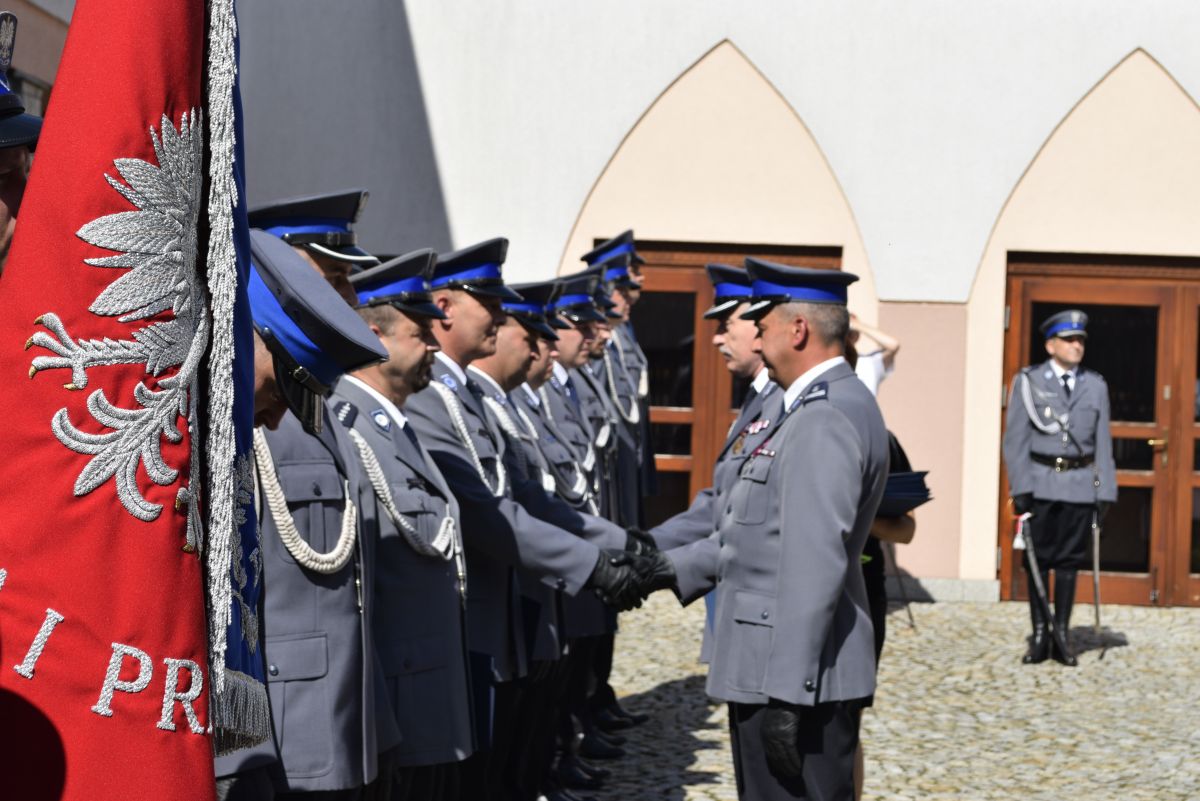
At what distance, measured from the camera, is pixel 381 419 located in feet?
12.0

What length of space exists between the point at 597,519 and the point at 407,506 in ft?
5.00

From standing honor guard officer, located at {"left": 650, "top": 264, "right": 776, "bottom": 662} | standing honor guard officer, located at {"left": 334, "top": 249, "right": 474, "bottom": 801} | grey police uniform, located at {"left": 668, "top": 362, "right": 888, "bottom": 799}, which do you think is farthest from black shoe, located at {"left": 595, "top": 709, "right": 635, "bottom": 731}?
standing honor guard officer, located at {"left": 334, "top": 249, "right": 474, "bottom": 801}

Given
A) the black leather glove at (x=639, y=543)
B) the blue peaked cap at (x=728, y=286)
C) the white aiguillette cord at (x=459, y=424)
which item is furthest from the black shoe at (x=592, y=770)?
the white aiguillette cord at (x=459, y=424)

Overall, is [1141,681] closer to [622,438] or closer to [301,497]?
[622,438]

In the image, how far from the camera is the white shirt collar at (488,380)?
527cm

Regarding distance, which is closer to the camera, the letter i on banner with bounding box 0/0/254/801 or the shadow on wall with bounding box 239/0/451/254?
the letter i on banner with bounding box 0/0/254/801

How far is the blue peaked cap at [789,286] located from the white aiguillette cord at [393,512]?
108 cm

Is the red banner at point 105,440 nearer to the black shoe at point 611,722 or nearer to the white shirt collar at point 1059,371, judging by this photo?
the black shoe at point 611,722

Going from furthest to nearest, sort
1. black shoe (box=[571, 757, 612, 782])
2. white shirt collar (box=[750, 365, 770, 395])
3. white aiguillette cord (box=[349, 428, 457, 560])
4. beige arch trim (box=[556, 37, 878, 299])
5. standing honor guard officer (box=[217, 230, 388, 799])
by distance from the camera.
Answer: beige arch trim (box=[556, 37, 878, 299]) → black shoe (box=[571, 757, 612, 782]) → white shirt collar (box=[750, 365, 770, 395]) → white aiguillette cord (box=[349, 428, 457, 560]) → standing honor guard officer (box=[217, 230, 388, 799])

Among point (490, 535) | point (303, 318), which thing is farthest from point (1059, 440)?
point (303, 318)

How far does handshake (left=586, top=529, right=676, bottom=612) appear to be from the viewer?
4.59m

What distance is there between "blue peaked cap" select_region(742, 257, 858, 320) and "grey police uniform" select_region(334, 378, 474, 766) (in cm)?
106

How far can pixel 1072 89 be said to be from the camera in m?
11.2

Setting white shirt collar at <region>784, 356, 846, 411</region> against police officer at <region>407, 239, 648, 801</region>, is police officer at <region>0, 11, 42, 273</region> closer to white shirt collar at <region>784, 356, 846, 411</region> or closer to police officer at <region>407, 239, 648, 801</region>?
police officer at <region>407, 239, 648, 801</region>
